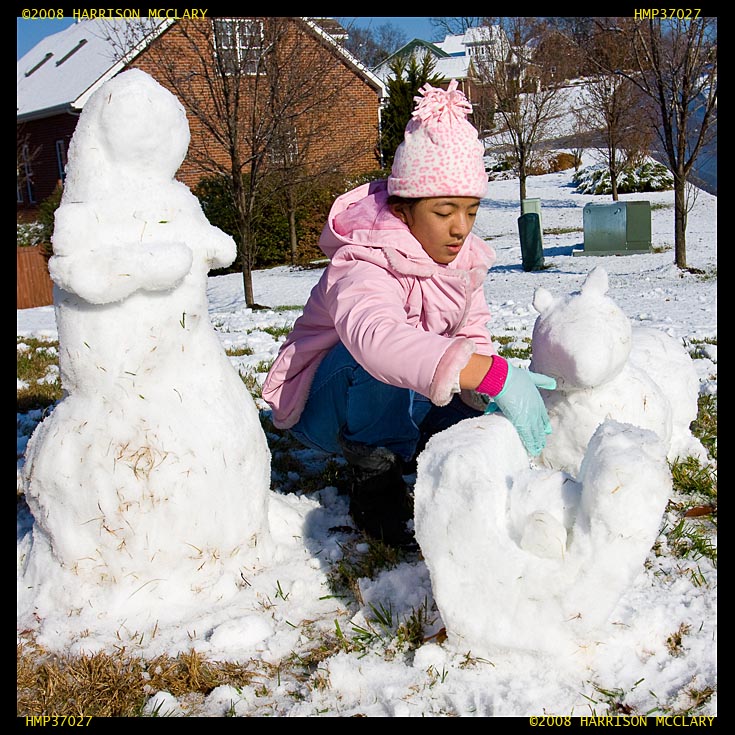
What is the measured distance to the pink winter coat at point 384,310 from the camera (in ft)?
7.02

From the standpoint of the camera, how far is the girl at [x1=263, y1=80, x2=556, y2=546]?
2.41 metres

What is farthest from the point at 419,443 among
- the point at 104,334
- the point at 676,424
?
the point at 104,334

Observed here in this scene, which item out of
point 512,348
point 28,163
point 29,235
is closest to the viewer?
point 512,348

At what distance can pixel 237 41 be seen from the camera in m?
10.2

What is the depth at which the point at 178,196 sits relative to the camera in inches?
89.5

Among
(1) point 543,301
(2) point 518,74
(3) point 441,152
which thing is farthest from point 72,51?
(1) point 543,301

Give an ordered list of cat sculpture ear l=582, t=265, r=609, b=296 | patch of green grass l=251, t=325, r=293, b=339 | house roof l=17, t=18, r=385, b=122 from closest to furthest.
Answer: cat sculpture ear l=582, t=265, r=609, b=296 → patch of green grass l=251, t=325, r=293, b=339 → house roof l=17, t=18, r=385, b=122

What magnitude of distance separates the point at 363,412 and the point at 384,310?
56 cm

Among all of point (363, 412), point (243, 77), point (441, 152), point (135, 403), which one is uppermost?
point (243, 77)

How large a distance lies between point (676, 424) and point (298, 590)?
1764 millimetres

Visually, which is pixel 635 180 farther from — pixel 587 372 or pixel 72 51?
pixel 587 372

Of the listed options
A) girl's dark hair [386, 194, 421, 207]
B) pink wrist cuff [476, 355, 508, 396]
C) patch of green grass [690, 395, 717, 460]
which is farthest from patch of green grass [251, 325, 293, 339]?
pink wrist cuff [476, 355, 508, 396]

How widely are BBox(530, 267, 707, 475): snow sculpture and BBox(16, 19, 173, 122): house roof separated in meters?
19.3

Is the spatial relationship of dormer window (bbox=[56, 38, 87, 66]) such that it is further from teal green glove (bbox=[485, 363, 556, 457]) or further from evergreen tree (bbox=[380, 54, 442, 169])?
teal green glove (bbox=[485, 363, 556, 457])
